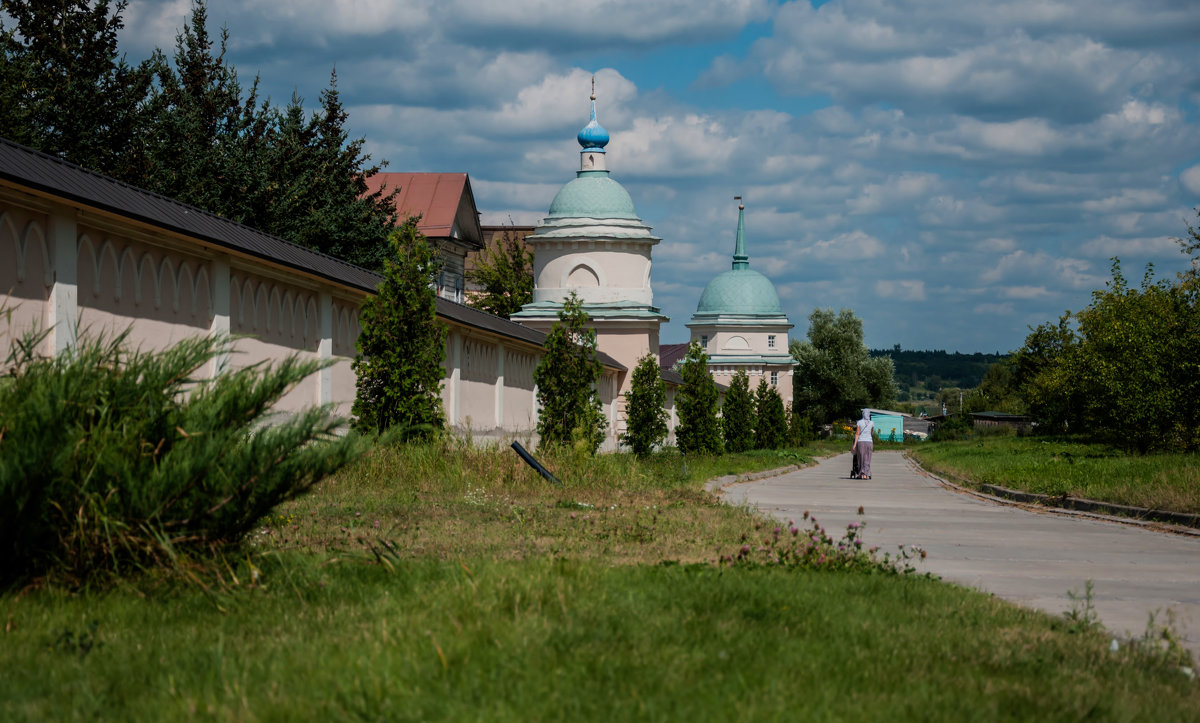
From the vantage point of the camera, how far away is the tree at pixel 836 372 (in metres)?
98.7

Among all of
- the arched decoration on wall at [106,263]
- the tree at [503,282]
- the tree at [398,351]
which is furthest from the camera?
the tree at [503,282]

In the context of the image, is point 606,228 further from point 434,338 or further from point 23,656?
point 23,656

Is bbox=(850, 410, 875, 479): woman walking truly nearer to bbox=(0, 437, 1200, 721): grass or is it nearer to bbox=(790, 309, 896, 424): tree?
bbox=(0, 437, 1200, 721): grass

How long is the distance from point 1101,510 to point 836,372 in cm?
8283

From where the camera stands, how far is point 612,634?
5371mm

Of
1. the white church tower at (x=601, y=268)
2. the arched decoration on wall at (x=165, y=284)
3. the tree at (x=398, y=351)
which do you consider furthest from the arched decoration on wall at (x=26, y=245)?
the white church tower at (x=601, y=268)

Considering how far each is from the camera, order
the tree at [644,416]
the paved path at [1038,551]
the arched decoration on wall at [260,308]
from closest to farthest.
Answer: the paved path at [1038,551] → the arched decoration on wall at [260,308] → the tree at [644,416]

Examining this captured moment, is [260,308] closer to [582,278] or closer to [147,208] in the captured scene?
[147,208]

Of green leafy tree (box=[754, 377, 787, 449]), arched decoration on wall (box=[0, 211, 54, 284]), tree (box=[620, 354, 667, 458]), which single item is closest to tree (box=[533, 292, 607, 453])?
tree (box=[620, 354, 667, 458])

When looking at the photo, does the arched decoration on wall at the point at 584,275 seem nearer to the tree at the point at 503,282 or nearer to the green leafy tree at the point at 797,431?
the tree at the point at 503,282

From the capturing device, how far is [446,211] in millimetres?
59906

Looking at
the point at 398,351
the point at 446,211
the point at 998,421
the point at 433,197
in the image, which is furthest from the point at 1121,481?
the point at 998,421

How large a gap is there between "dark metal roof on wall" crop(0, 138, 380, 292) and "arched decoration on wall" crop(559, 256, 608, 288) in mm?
34690

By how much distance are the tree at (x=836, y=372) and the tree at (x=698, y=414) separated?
191ft
